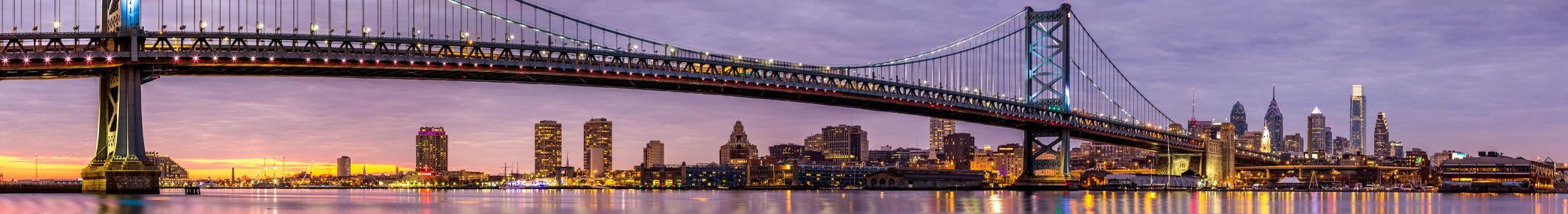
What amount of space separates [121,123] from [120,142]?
0.85 m

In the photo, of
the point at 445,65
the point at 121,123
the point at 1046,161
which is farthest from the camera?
the point at 1046,161

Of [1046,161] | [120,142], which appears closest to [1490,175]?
[1046,161]

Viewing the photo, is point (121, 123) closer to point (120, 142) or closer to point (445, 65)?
point (120, 142)

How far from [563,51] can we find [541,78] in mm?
2473

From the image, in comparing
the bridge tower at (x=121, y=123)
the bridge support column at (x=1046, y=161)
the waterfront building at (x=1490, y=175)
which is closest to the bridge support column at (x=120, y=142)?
the bridge tower at (x=121, y=123)

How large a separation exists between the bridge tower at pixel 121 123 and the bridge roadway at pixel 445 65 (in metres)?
0.50

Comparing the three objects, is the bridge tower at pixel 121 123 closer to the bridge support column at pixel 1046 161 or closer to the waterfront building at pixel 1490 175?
the bridge support column at pixel 1046 161

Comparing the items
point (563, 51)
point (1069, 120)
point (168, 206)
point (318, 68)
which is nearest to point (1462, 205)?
point (1069, 120)

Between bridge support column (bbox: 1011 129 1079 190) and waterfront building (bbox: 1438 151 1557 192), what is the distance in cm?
4274

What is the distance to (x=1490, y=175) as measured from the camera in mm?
149500

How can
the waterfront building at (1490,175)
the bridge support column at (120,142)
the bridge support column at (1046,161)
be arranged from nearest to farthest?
the bridge support column at (120,142) < the bridge support column at (1046,161) < the waterfront building at (1490,175)

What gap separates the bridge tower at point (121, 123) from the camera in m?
67.2

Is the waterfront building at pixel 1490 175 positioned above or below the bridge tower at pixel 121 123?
below

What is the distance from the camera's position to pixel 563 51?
82562 mm
